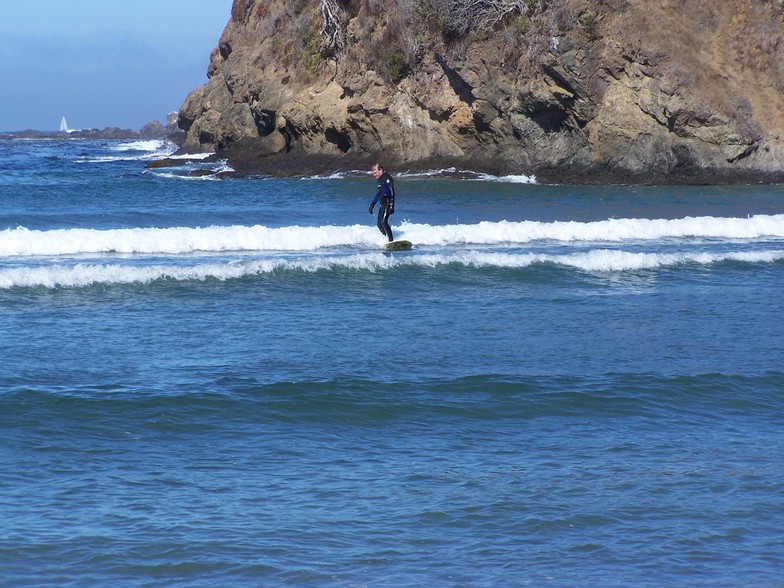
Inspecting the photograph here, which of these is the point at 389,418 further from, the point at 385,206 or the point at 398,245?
the point at 385,206

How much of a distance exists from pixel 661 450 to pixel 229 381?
3723mm

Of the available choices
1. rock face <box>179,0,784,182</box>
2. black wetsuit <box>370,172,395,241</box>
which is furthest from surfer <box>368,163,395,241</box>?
rock face <box>179,0,784,182</box>

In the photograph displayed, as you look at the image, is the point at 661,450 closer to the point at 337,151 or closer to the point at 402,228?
the point at 402,228

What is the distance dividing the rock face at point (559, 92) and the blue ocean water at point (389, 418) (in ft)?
55.4

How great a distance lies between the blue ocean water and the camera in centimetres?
518

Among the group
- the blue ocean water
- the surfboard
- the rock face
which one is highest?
the rock face

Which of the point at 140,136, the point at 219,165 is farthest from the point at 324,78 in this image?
the point at 140,136

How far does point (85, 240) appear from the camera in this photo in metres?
16.7

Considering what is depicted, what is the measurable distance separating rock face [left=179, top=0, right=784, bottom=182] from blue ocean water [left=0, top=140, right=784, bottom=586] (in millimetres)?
16888

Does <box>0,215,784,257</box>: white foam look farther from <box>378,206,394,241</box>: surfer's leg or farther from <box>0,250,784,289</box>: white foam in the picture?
<box>0,250,784,289</box>: white foam

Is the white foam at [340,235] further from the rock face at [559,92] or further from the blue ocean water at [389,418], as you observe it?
the rock face at [559,92]

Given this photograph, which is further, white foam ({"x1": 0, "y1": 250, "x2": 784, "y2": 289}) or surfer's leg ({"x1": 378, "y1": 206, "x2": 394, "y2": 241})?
surfer's leg ({"x1": 378, "y1": 206, "x2": 394, "y2": 241})

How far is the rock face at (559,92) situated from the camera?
3203 cm

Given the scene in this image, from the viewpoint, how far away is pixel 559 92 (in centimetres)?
3291
